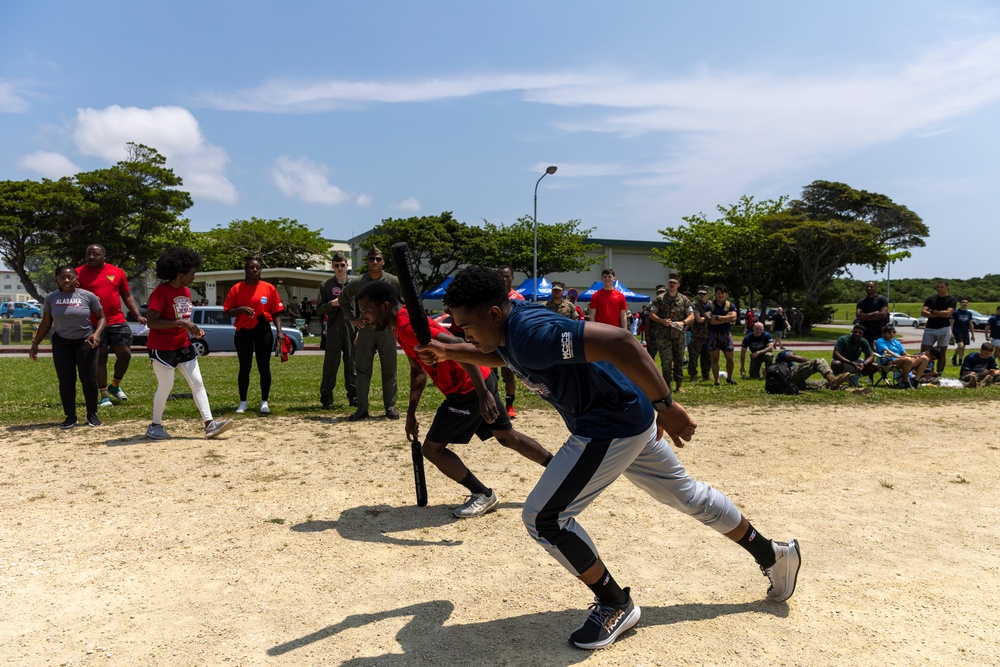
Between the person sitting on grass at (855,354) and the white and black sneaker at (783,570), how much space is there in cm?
1001

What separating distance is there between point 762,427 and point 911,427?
182 centimetres

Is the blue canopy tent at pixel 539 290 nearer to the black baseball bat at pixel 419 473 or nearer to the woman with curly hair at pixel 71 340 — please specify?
the woman with curly hair at pixel 71 340

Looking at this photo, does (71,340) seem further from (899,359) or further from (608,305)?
(899,359)

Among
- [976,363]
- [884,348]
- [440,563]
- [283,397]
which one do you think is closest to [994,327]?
[976,363]

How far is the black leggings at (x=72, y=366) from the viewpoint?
8.03 meters

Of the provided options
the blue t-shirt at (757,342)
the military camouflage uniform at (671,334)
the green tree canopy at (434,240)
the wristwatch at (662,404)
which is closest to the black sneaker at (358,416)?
the military camouflage uniform at (671,334)

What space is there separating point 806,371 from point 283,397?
845 centimetres

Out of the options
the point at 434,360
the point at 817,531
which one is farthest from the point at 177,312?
the point at 817,531

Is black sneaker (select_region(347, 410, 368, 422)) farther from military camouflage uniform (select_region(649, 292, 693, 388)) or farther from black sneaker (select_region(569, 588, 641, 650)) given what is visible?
black sneaker (select_region(569, 588, 641, 650))

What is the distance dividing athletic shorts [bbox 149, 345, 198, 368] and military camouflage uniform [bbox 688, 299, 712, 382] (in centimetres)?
876

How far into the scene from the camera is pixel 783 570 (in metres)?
3.56

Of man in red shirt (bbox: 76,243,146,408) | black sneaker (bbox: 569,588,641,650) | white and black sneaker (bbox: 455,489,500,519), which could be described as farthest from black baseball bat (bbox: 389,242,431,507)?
man in red shirt (bbox: 76,243,146,408)

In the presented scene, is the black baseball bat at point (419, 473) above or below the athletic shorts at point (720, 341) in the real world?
below

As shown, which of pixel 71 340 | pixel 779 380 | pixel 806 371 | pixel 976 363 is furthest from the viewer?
pixel 976 363
